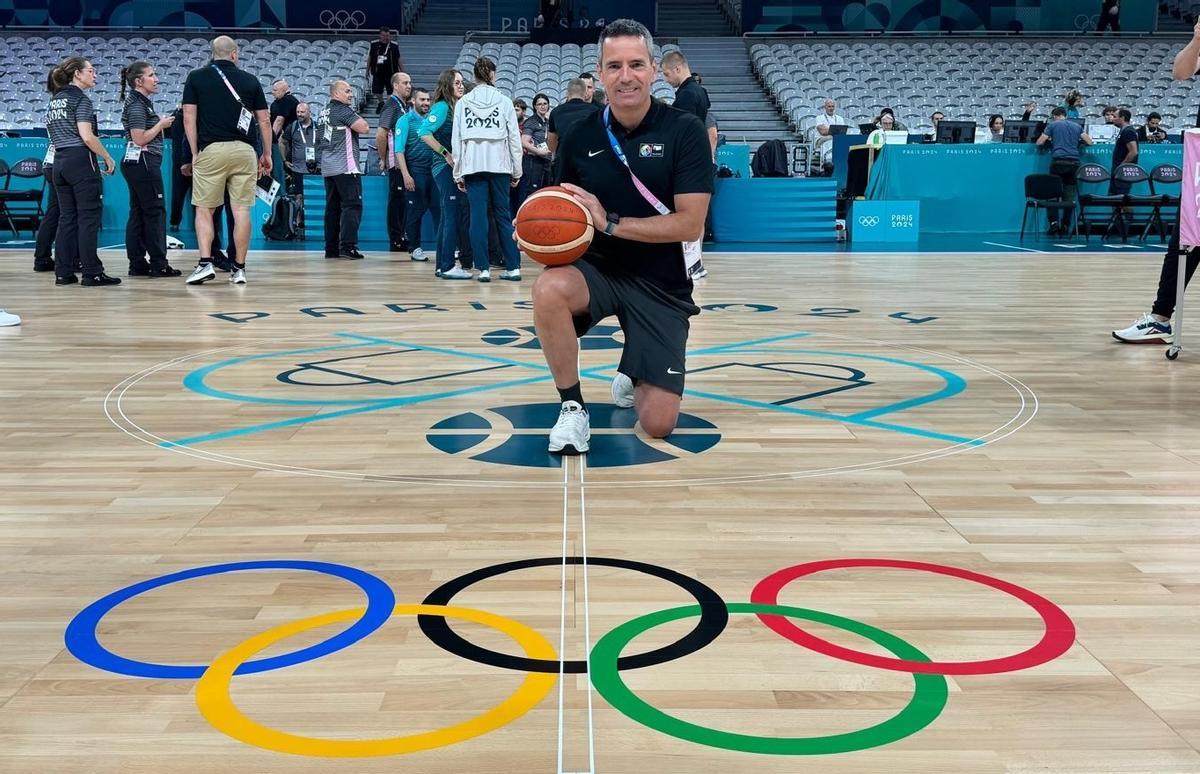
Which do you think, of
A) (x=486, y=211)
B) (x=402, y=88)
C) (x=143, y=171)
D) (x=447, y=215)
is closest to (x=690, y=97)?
(x=486, y=211)

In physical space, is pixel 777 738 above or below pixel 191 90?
below

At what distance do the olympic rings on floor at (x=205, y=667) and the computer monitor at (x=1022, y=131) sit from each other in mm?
15608

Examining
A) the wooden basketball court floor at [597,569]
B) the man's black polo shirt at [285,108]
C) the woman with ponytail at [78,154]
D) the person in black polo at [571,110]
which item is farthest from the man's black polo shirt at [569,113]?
the man's black polo shirt at [285,108]

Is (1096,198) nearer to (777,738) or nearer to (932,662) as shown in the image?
(932,662)

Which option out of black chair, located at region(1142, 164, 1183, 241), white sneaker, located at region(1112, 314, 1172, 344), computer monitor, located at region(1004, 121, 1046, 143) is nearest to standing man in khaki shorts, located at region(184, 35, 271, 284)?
white sneaker, located at region(1112, 314, 1172, 344)

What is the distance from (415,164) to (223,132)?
275 cm

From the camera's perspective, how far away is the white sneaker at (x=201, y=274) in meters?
8.66

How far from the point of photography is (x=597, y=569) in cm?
255

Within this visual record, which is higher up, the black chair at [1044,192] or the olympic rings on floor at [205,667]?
the black chair at [1044,192]

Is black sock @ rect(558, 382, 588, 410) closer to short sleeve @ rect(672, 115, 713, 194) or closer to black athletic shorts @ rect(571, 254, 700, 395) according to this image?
black athletic shorts @ rect(571, 254, 700, 395)

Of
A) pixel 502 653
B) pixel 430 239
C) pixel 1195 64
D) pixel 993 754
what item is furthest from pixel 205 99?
pixel 993 754

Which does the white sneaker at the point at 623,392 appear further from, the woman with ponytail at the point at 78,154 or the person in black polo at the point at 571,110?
the woman with ponytail at the point at 78,154

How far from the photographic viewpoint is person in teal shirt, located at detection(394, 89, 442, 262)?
34.7 ft

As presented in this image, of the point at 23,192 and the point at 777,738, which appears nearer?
the point at 777,738
